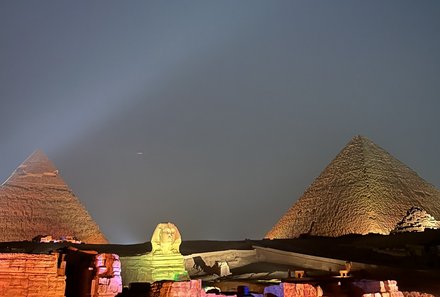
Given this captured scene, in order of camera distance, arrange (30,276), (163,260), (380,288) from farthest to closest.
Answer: (163,260), (380,288), (30,276)

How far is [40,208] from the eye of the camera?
40.4m

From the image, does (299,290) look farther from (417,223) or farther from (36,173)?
(36,173)

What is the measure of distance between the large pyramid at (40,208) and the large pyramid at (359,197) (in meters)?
15.7

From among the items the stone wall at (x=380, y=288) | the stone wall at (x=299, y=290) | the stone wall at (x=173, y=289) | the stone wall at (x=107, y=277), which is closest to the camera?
the stone wall at (x=173, y=289)

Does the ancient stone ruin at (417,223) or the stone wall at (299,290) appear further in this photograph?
the ancient stone ruin at (417,223)

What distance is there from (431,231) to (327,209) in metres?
12.9

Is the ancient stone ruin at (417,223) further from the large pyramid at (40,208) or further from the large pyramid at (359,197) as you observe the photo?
the large pyramid at (40,208)

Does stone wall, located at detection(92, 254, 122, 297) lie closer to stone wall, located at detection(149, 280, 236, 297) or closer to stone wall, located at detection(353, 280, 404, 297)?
stone wall, located at detection(149, 280, 236, 297)

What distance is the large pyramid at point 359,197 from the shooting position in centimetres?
4353

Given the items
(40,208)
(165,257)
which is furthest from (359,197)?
(165,257)

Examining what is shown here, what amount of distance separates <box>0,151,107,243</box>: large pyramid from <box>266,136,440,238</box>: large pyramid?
15718mm

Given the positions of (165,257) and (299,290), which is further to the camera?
(165,257)

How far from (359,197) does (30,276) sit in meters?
39.1

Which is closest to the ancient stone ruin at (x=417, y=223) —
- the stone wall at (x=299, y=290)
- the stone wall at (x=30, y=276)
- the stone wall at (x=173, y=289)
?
the stone wall at (x=299, y=290)
